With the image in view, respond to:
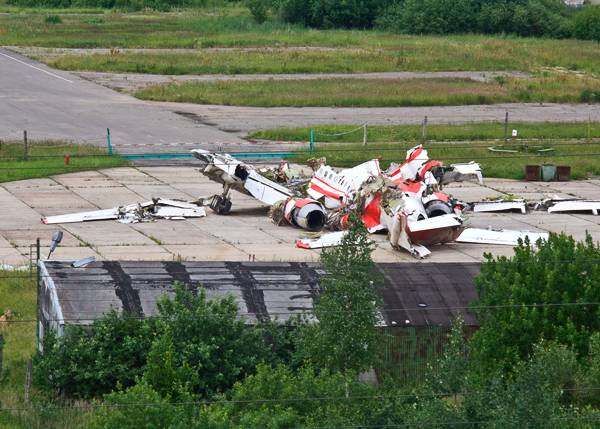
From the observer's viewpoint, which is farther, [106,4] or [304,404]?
[106,4]

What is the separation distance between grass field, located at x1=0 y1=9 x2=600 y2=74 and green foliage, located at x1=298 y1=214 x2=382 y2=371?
239 feet

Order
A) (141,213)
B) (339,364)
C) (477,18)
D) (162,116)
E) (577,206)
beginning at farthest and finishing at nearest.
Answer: (477,18)
(162,116)
(577,206)
(141,213)
(339,364)

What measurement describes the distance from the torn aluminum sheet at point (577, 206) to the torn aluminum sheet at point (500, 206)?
122 centimetres

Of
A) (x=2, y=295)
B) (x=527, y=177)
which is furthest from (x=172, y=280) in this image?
(x=527, y=177)

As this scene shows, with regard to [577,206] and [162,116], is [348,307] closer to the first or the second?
[577,206]

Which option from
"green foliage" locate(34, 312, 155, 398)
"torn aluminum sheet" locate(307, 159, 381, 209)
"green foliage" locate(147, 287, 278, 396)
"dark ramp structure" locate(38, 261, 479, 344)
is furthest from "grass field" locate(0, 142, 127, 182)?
"green foliage" locate(147, 287, 278, 396)

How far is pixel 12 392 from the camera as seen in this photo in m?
26.7

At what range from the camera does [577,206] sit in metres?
50.0

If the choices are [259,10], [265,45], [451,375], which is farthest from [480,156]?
[259,10]

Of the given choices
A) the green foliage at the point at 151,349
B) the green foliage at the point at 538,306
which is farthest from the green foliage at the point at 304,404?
the green foliage at the point at 538,306

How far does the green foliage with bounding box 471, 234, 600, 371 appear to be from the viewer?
2700 cm

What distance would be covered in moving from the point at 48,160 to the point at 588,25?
92397 mm

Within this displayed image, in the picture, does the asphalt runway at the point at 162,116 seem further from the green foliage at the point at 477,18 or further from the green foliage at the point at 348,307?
the green foliage at the point at 477,18

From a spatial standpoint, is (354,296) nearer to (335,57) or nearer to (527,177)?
(527,177)
